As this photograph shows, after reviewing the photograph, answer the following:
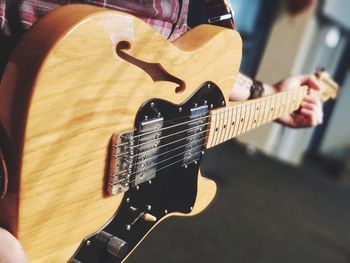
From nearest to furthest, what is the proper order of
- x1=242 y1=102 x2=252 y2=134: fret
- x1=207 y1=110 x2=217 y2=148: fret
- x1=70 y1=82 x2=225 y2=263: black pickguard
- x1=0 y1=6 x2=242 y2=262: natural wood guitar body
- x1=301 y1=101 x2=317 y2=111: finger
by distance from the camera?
x1=0 y1=6 x2=242 y2=262: natural wood guitar body, x1=70 y1=82 x2=225 y2=263: black pickguard, x1=207 y1=110 x2=217 y2=148: fret, x1=242 y1=102 x2=252 y2=134: fret, x1=301 y1=101 x2=317 y2=111: finger

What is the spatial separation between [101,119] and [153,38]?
11 centimetres

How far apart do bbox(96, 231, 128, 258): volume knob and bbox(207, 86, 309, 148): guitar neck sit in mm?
224

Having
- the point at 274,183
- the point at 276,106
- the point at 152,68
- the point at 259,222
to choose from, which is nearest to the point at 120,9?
the point at 152,68

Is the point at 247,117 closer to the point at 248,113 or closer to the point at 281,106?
the point at 248,113

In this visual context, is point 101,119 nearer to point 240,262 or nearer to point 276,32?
point 240,262

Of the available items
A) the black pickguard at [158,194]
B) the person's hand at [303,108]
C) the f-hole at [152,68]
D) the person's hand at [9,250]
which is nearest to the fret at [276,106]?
the person's hand at [303,108]

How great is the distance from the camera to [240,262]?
4.22ft

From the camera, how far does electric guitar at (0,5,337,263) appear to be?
317mm

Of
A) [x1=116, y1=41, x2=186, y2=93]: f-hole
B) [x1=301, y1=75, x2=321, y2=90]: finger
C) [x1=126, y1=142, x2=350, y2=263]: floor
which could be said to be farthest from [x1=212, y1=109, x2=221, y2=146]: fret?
[x1=126, y1=142, x2=350, y2=263]: floor

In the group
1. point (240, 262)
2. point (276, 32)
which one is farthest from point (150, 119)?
point (276, 32)

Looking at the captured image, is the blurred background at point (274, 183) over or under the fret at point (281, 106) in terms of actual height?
under

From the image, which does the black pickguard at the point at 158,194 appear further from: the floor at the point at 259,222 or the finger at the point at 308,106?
the floor at the point at 259,222

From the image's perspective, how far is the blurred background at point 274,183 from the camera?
4.32 feet

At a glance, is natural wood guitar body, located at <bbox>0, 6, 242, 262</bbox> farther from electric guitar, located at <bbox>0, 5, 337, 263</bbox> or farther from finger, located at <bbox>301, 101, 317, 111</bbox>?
finger, located at <bbox>301, 101, 317, 111</bbox>
